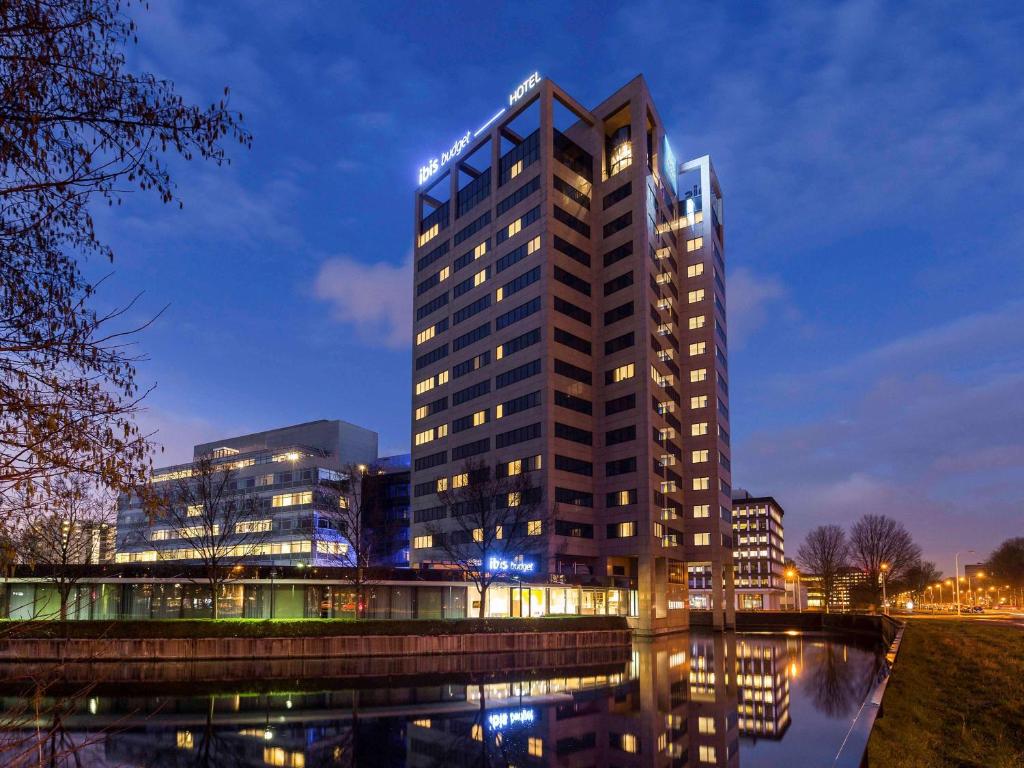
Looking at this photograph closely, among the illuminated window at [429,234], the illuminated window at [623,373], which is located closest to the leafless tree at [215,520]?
the illuminated window at [623,373]

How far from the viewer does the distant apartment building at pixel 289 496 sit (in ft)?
469

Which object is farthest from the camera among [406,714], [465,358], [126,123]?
[465,358]

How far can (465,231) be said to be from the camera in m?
124

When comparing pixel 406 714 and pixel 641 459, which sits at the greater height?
pixel 641 459

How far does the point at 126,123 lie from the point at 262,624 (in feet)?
144

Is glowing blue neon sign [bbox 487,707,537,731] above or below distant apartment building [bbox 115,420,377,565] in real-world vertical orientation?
below

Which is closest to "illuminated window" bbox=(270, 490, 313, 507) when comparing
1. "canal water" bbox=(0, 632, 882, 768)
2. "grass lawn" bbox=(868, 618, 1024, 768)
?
"canal water" bbox=(0, 632, 882, 768)

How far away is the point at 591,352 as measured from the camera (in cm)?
10819

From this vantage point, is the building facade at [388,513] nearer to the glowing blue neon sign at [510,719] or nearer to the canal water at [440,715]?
the canal water at [440,715]

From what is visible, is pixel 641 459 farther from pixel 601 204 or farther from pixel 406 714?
pixel 406 714

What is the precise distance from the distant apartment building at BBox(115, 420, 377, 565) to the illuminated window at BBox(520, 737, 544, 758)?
372ft

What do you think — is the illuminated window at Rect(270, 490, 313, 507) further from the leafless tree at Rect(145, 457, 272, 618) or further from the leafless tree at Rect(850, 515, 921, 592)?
the leafless tree at Rect(850, 515, 921, 592)

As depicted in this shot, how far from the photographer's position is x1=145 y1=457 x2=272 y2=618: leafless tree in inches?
2884

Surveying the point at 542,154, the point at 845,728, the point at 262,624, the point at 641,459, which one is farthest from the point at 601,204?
the point at 845,728
